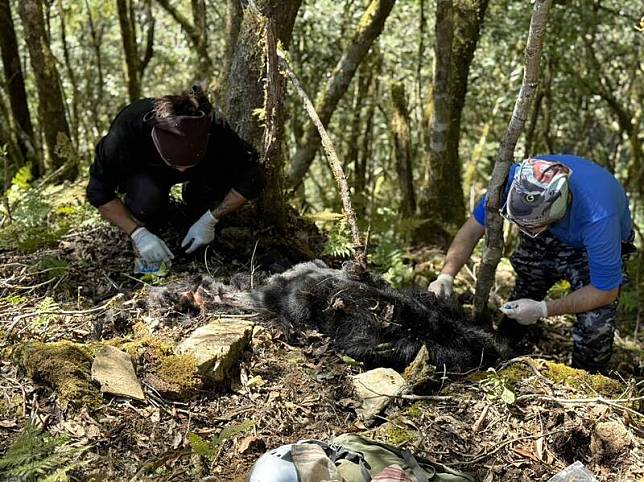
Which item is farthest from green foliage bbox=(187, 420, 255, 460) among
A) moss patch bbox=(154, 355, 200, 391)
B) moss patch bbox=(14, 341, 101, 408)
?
moss patch bbox=(14, 341, 101, 408)

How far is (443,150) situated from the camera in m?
5.61

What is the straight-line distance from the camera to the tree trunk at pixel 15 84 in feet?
22.1

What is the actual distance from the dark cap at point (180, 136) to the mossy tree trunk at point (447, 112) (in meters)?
2.37

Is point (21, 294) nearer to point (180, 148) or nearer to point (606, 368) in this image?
point (180, 148)

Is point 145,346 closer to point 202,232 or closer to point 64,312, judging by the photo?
point 64,312

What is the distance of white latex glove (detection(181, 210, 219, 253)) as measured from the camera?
4.11 m

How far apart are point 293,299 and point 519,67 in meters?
6.17

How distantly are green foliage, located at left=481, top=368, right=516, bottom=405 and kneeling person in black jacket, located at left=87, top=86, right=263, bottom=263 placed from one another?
1.86m

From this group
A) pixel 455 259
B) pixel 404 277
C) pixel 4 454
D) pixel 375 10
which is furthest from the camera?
pixel 375 10

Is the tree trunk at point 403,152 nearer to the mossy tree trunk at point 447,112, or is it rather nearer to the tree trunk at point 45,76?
the mossy tree trunk at point 447,112

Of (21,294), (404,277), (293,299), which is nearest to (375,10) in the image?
(404,277)

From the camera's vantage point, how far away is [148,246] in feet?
12.9

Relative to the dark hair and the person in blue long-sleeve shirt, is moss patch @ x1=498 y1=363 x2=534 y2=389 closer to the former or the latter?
the person in blue long-sleeve shirt

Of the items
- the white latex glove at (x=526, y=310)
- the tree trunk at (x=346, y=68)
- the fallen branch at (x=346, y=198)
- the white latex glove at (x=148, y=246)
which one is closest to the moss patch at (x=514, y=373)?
the white latex glove at (x=526, y=310)
